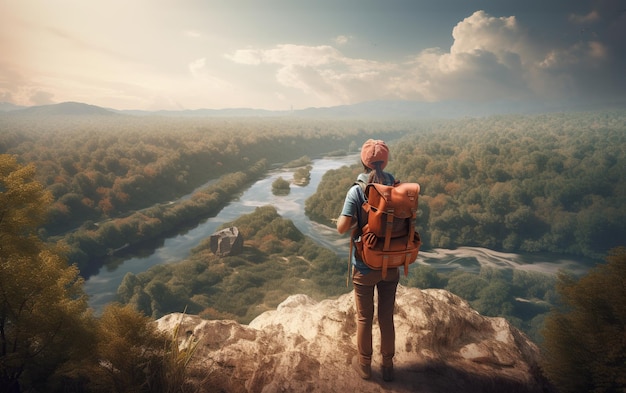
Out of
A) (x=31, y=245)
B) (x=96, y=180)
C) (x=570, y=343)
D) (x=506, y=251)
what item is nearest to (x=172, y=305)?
(x=31, y=245)

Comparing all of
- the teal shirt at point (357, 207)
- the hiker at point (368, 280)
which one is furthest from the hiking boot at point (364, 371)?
the teal shirt at point (357, 207)

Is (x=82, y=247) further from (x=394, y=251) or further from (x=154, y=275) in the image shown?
(x=394, y=251)

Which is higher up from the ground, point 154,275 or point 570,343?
point 570,343

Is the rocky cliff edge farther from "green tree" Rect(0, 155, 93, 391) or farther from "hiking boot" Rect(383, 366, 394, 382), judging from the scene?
"green tree" Rect(0, 155, 93, 391)

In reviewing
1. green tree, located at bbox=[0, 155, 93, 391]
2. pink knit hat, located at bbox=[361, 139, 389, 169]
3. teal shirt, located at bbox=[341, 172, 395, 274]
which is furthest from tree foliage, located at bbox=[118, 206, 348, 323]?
pink knit hat, located at bbox=[361, 139, 389, 169]

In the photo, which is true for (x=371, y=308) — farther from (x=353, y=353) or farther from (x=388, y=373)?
(x=353, y=353)

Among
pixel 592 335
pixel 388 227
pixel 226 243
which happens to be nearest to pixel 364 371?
pixel 388 227

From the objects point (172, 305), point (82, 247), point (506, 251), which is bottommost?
point (506, 251)

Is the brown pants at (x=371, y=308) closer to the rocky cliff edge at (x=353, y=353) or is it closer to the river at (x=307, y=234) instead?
the rocky cliff edge at (x=353, y=353)
